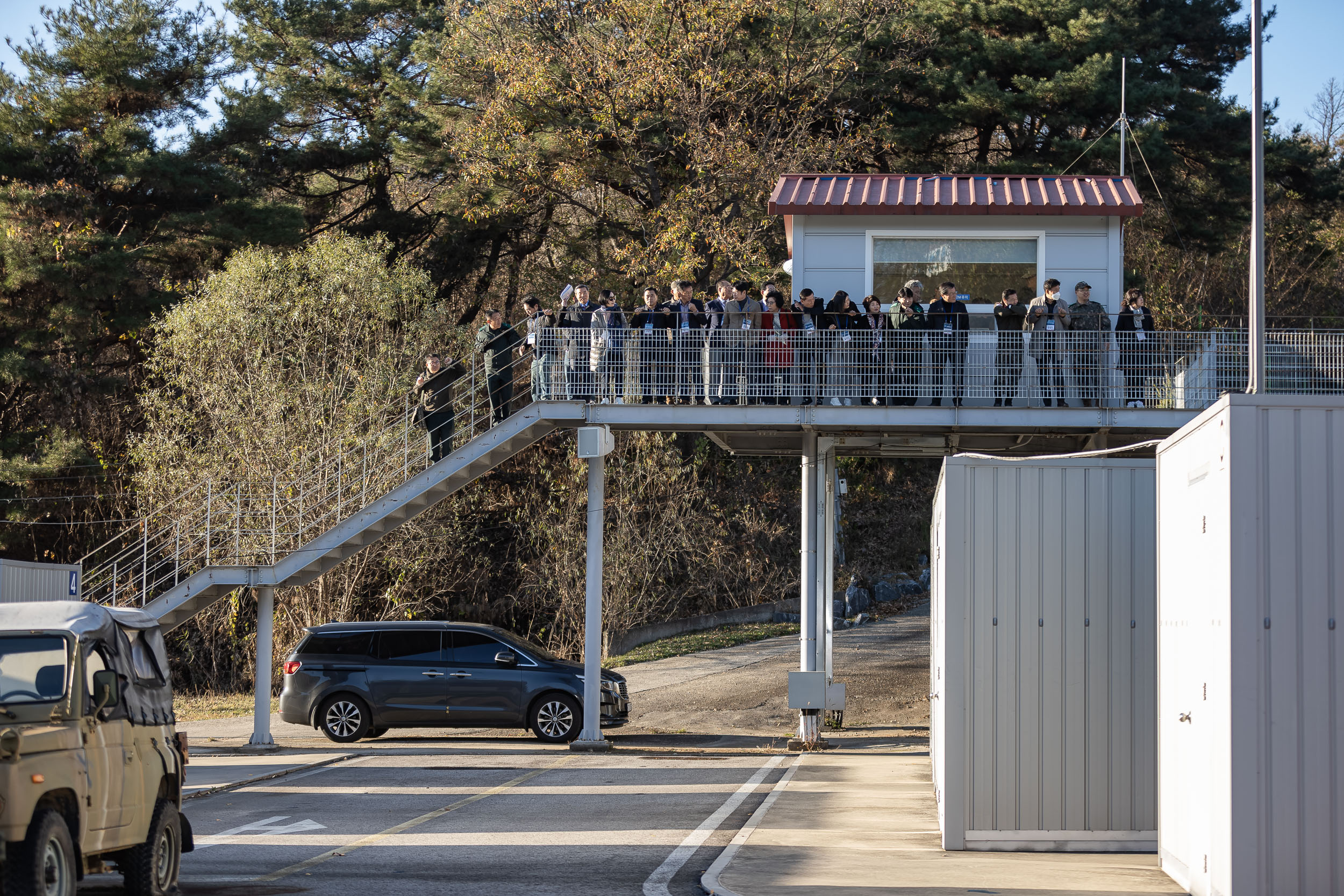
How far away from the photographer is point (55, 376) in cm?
3375

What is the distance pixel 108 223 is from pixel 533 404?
18.6m

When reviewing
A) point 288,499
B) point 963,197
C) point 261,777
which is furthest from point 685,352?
point 288,499

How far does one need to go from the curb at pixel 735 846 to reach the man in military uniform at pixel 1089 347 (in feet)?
22.9

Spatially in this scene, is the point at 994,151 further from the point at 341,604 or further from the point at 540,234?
the point at 341,604

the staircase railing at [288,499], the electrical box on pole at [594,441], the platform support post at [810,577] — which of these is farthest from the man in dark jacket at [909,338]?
the staircase railing at [288,499]

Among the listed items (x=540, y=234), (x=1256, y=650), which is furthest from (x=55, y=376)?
(x=1256, y=650)

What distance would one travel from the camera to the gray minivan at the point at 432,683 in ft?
68.4

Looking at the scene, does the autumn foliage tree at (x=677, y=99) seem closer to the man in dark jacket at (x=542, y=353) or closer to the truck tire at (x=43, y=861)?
the man in dark jacket at (x=542, y=353)

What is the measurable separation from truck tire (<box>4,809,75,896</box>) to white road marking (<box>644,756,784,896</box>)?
11.2 feet

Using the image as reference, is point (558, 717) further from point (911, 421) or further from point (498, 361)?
point (911, 421)

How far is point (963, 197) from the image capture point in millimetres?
21266

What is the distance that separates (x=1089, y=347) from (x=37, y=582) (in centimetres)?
1443

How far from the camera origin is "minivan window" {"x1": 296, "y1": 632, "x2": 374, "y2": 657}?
21094 mm

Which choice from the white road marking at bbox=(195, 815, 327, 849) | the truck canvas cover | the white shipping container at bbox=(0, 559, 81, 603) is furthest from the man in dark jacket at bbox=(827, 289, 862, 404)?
the truck canvas cover
